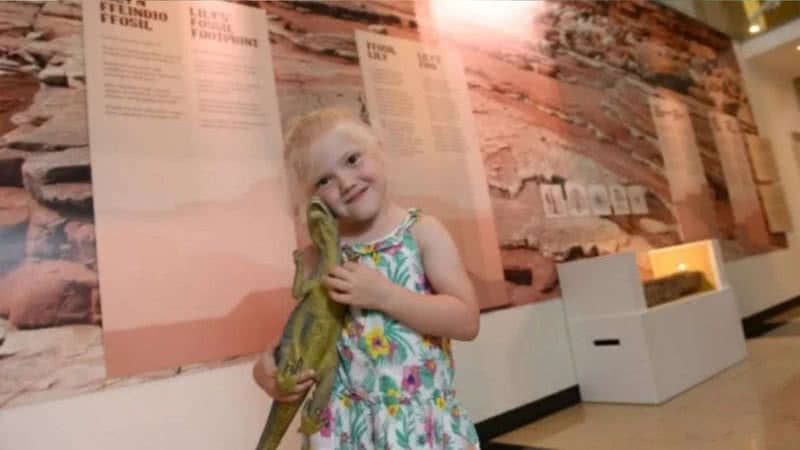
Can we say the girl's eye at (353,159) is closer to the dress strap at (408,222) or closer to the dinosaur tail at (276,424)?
the dress strap at (408,222)

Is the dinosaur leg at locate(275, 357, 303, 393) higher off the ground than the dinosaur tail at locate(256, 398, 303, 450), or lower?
higher

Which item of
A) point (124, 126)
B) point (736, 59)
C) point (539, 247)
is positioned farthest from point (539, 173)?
point (736, 59)

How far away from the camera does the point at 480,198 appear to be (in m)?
1.83

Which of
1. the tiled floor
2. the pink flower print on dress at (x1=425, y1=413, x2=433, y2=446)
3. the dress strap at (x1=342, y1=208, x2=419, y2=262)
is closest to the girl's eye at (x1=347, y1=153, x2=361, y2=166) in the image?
the dress strap at (x1=342, y1=208, x2=419, y2=262)

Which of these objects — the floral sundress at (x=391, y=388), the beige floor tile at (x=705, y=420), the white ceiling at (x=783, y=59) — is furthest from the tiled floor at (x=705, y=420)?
the white ceiling at (x=783, y=59)

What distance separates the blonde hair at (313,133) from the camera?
79 cm

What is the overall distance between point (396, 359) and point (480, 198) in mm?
1132

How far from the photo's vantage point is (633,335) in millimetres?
1776

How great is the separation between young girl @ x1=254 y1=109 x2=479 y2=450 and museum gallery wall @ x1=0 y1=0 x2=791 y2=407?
0.51m

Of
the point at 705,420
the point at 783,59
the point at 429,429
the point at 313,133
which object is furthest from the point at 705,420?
the point at 783,59

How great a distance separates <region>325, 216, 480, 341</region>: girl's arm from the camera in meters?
0.73

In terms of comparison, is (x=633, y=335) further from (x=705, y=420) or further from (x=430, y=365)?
(x=430, y=365)

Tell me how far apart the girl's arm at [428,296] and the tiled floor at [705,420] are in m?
0.86

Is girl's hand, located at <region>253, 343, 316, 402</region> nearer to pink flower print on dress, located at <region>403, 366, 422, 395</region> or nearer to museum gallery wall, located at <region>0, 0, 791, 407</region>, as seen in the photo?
pink flower print on dress, located at <region>403, 366, 422, 395</region>
